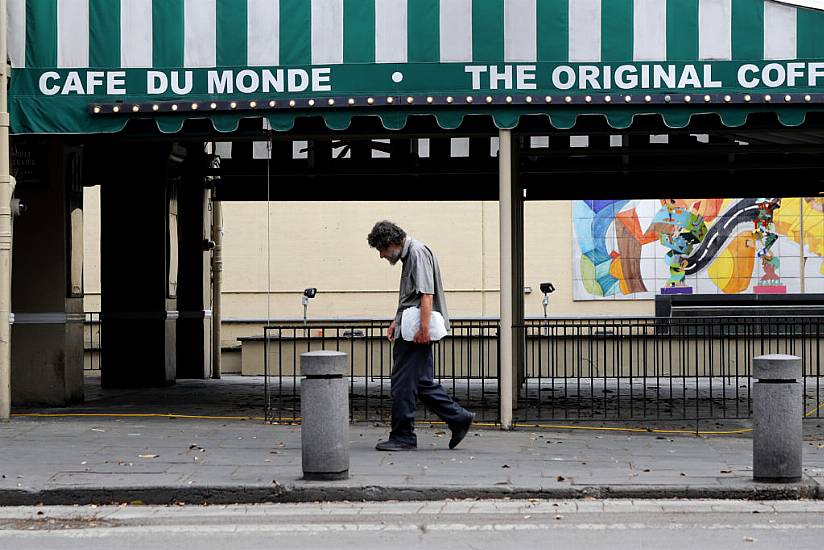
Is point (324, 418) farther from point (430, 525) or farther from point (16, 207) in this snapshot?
point (16, 207)

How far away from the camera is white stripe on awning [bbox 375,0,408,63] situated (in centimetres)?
1152

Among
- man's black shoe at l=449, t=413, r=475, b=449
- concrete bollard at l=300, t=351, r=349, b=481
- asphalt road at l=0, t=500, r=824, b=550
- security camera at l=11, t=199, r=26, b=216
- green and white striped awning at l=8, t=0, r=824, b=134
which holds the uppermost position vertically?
green and white striped awning at l=8, t=0, r=824, b=134

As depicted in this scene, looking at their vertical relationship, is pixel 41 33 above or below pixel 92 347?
above

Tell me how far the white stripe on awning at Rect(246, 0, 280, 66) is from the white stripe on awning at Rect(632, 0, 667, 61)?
3430 millimetres

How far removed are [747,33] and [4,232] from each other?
7393mm

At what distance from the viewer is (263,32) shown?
11.6 meters

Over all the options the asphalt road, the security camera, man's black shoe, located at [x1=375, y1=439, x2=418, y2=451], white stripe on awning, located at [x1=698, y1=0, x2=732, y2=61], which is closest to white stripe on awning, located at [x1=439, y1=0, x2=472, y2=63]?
white stripe on awning, located at [x1=698, y1=0, x2=732, y2=61]

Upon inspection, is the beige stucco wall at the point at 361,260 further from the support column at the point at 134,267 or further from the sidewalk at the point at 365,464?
the sidewalk at the point at 365,464

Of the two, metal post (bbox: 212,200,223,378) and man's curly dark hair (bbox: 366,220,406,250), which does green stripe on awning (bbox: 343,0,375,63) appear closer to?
man's curly dark hair (bbox: 366,220,406,250)

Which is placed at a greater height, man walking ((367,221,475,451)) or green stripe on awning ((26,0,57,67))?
green stripe on awning ((26,0,57,67))

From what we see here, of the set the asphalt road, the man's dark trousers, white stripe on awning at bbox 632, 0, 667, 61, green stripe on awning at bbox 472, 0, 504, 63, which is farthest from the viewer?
green stripe on awning at bbox 472, 0, 504, 63

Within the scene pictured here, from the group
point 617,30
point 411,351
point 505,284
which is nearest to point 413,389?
point 411,351

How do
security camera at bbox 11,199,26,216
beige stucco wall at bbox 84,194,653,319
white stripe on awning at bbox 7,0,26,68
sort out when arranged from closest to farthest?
1. white stripe on awning at bbox 7,0,26,68
2. security camera at bbox 11,199,26,216
3. beige stucco wall at bbox 84,194,653,319

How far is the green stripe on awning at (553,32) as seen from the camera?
37.4 feet
